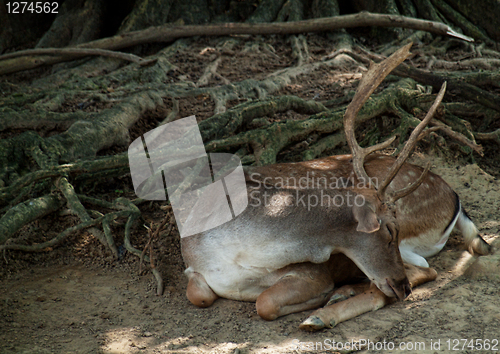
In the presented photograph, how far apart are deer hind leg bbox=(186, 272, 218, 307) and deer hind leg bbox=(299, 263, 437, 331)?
712 millimetres

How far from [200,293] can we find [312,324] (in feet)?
2.73

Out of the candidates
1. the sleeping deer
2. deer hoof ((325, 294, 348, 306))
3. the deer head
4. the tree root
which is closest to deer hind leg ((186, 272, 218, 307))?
the sleeping deer

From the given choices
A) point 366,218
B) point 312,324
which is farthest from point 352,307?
point 366,218

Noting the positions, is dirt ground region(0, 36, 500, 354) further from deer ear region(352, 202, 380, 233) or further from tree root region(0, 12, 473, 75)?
tree root region(0, 12, 473, 75)

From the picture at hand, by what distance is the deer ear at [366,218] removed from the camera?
9.67 feet

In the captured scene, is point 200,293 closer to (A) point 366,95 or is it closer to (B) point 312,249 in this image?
(B) point 312,249

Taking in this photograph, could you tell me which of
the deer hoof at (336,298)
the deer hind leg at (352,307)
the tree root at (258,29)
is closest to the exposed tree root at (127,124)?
the tree root at (258,29)

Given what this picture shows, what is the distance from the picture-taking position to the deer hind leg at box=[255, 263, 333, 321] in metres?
2.97

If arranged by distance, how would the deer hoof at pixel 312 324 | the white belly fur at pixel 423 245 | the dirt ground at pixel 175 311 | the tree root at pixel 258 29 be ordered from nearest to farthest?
the dirt ground at pixel 175 311
the deer hoof at pixel 312 324
the white belly fur at pixel 423 245
the tree root at pixel 258 29

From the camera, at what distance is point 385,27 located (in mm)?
8305

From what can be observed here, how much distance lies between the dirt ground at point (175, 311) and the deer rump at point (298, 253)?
12cm

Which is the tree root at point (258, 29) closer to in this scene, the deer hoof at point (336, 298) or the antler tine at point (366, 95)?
the antler tine at point (366, 95)

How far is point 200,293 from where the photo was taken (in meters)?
3.18

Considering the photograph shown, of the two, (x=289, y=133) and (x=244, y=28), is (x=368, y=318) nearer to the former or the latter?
(x=289, y=133)
